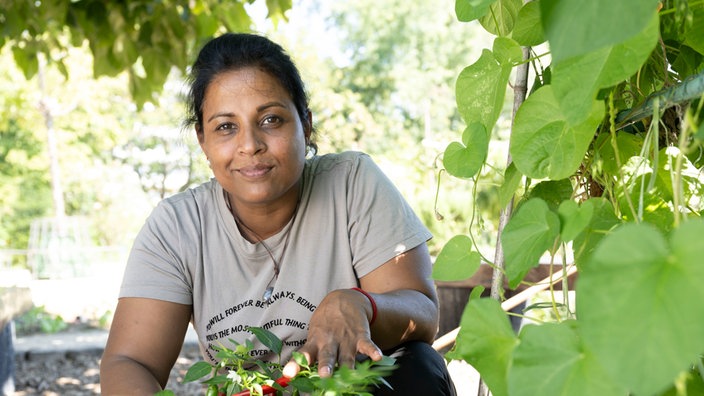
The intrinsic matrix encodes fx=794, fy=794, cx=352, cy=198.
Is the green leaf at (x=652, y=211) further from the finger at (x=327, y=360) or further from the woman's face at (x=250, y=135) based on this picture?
the woman's face at (x=250, y=135)

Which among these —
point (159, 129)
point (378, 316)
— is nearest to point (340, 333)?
point (378, 316)

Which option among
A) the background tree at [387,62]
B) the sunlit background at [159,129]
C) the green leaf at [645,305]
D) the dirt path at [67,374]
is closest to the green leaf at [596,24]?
the green leaf at [645,305]

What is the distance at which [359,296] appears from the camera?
138 centimetres

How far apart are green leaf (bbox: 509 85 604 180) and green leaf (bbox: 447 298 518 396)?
158mm

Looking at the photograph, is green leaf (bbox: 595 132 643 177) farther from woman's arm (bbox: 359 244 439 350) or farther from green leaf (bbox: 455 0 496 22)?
woman's arm (bbox: 359 244 439 350)

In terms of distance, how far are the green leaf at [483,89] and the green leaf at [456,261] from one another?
0.13 m

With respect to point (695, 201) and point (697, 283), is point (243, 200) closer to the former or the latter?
point (695, 201)

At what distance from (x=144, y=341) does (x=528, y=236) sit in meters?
1.16

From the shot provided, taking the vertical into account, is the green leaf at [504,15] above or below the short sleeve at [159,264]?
above

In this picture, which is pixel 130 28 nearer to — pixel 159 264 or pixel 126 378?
pixel 159 264

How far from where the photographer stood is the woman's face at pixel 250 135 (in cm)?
164

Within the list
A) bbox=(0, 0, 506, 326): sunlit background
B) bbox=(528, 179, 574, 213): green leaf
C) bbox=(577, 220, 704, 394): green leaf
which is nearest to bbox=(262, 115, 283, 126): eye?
bbox=(528, 179, 574, 213): green leaf

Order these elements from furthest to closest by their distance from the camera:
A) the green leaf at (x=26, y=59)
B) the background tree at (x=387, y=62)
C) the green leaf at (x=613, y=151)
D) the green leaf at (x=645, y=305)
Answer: the background tree at (x=387, y=62), the green leaf at (x=26, y=59), the green leaf at (x=613, y=151), the green leaf at (x=645, y=305)

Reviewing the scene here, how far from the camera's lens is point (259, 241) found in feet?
5.95
